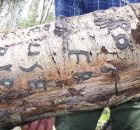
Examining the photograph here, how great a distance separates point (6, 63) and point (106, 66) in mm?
301

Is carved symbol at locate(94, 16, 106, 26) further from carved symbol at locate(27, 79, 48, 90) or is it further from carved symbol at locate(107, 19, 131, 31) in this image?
carved symbol at locate(27, 79, 48, 90)

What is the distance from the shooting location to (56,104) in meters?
1.12

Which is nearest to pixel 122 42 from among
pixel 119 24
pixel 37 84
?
pixel 119 24

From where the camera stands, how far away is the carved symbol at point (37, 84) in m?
1.09

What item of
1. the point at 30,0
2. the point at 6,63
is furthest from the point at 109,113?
the point at 30,0

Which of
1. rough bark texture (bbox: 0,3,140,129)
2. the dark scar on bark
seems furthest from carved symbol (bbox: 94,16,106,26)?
the dark scar on bark

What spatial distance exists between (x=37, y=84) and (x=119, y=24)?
316mm

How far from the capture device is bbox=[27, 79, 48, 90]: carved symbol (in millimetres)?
1087

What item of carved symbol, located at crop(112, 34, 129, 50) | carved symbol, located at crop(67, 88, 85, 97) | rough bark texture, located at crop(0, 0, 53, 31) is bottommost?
carved symbol, located at crop(67, 88, 85, 97)

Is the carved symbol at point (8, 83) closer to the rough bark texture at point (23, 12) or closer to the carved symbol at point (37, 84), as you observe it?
the carved symbol at point (37, 84)

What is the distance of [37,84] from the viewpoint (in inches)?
42.9

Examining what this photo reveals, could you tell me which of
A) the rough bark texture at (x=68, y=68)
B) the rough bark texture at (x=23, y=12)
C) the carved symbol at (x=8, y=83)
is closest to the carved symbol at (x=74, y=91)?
the rough bark texture at (x=68, y=68)

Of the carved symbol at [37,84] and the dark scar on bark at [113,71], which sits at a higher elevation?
the dark scar on bark at [113,71]

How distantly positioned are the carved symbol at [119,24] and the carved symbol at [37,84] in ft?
0.87
